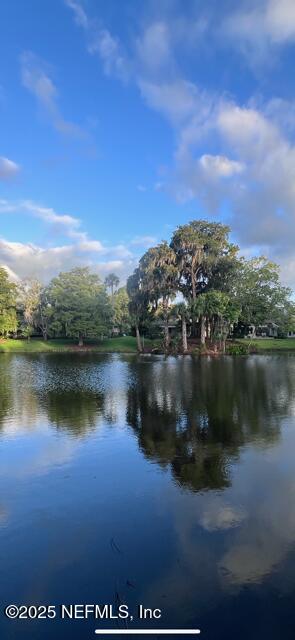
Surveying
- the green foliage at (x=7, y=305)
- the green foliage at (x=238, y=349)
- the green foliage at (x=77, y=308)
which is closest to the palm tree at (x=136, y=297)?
the green foliage at (x=77, y=308)

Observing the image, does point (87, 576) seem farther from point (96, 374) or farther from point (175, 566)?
point (96, 374)

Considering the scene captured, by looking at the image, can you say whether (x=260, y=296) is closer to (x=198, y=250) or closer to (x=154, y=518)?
(x=198, y=250)

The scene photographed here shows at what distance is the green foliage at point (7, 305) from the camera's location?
6719cm

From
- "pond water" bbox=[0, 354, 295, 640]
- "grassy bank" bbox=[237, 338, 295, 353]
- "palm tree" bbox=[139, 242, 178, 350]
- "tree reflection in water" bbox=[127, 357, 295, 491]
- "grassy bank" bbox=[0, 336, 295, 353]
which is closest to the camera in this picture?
"pond water" bbox=[0, 354, 295, 640]

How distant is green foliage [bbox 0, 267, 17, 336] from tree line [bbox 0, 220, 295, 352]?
16 centimetres

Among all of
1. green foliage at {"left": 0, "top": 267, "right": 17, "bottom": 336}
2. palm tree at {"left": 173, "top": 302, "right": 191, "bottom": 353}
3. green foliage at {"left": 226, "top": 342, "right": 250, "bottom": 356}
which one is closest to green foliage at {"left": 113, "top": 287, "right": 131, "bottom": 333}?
green foliage at {"left": 0, "top": 267, "right": 17, "bottom": 336}

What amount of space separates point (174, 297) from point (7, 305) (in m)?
29.4

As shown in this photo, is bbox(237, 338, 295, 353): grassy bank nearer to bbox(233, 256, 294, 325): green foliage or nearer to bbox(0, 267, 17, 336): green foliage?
bbox(233, 256, 294, 325): green foliage

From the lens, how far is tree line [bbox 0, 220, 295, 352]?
58266mm

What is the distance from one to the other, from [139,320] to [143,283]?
8.72 meters

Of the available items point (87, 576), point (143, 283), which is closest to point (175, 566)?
point (87, 576)

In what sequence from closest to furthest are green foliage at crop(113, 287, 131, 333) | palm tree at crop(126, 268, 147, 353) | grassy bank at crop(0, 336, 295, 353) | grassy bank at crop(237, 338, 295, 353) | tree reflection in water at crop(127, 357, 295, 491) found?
1. tree reflection in water at crop(127, 357, 295, 491)
2. palm tree at crop(126, 268, 147, 353)
3. grassy bank at crop(0, 336, 295, 353)
4. grassy bank at crop(237, 338, 295, 353)
5. green foliage at crop(113, 287, 131, 333)

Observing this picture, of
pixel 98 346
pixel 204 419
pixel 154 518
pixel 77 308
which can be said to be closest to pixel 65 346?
pixel 98 346

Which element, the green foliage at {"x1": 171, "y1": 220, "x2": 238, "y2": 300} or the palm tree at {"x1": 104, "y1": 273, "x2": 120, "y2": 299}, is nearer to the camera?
the green foliage at {"x1": 171, "y1": 220, "x2": 238, "y2": 300}
